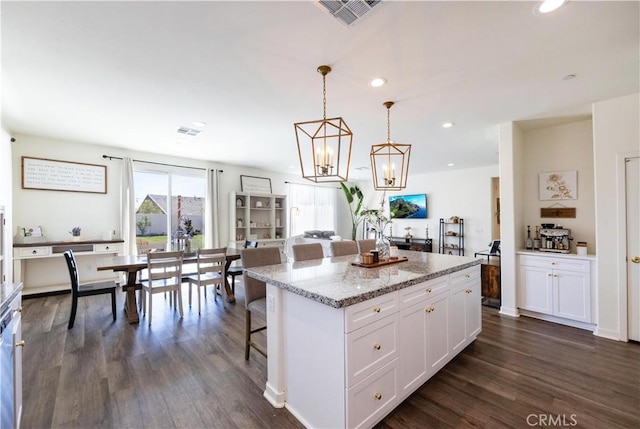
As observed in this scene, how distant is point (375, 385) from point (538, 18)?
265cm

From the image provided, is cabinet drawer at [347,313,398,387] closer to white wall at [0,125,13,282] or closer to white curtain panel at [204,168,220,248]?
white wall at [0,125,13,282]

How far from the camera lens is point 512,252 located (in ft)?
12.4

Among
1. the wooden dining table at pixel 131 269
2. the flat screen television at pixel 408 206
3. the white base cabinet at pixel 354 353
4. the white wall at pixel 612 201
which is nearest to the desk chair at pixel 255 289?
the white base cabinet at pixel 354 353

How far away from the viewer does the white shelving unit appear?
6.84 m

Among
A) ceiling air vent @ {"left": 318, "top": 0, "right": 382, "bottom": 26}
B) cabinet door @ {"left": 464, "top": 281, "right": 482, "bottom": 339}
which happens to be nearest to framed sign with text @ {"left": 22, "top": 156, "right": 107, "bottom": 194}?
ceiling air vent @ {"left": 318, "top": 0, "right": 382, "bottom": 26}

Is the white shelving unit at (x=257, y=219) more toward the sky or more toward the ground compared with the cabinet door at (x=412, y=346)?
more toward the sky

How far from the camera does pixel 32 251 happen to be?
4.34 metres

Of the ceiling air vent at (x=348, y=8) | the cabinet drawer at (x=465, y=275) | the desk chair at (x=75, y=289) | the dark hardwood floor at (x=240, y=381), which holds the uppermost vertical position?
the ceiling air vent at (x=348, y=8)

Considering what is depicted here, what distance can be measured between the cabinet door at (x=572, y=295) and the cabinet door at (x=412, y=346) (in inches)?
100

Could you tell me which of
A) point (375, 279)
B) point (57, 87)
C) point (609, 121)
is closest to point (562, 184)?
point (609, 121)

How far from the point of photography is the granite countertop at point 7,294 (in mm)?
1362

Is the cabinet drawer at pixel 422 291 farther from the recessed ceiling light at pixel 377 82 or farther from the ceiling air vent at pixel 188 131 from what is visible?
the ceiling air vent at pixel 188 131

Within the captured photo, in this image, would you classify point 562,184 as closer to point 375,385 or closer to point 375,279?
point 375,279

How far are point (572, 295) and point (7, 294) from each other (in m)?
5.20
